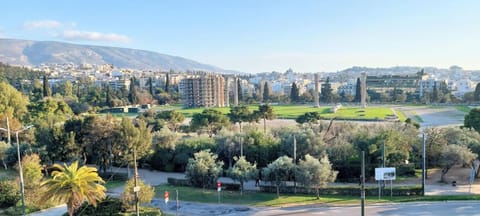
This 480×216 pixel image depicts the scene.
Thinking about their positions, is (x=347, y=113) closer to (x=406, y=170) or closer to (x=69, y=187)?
(x=406, y=170)

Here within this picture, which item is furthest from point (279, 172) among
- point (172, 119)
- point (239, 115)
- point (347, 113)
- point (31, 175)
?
point (347, 113)

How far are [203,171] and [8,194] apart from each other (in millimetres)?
12140

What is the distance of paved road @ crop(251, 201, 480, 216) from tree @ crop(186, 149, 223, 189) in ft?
19.5

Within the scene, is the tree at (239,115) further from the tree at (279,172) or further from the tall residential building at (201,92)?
the tall residential building at (201,92)

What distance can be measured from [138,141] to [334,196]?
17.5 metres

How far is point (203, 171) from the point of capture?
2961 centimetres

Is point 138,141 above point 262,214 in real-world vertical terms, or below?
above

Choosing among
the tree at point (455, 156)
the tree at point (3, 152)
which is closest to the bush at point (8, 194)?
the tree at point (3, 152)

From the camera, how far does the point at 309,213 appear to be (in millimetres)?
23609

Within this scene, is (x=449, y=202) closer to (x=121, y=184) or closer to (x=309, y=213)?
(x=309, y=213)

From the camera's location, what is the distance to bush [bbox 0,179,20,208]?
25844mm

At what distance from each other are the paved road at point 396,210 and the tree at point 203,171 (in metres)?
5.94

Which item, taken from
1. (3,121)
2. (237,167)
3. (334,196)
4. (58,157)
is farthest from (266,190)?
(3,121)

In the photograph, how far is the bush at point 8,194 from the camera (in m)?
25.8
